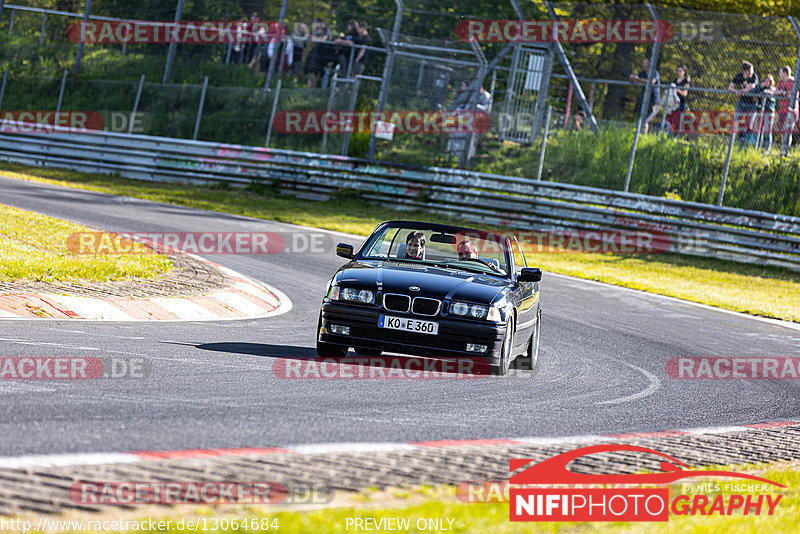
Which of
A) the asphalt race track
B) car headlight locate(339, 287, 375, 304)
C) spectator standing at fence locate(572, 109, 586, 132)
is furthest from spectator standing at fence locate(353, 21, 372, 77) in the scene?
car headlight locate(339, 287, 375, 304)

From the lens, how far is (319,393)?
693 centimetres

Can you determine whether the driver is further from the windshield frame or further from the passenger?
the passenger

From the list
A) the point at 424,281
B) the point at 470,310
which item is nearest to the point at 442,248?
the point at 424,281

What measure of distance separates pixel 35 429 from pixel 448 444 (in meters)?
2.15

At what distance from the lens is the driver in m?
9.65

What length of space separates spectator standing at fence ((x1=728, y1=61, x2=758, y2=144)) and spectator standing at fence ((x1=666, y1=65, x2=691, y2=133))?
36.5 inches

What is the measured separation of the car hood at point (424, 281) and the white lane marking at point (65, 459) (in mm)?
3896

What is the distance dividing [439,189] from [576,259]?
14.9 feet

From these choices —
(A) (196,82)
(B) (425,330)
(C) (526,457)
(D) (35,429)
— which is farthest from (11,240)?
(A) (196,82)

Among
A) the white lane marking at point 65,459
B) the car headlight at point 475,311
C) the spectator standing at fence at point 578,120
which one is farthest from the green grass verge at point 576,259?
the white lane marking at point 65,459

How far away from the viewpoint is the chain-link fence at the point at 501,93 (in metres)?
21.0

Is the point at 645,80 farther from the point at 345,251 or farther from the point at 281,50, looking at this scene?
the point at 345,251

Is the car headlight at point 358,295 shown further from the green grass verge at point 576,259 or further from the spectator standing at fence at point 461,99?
the spectator standing at fence at point 461,99

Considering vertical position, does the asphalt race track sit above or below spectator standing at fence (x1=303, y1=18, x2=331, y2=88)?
below
